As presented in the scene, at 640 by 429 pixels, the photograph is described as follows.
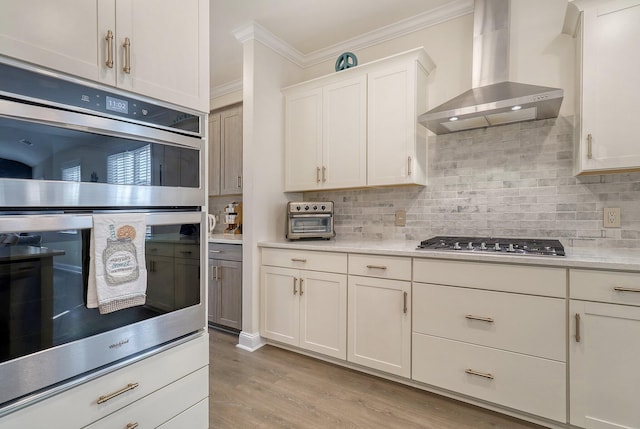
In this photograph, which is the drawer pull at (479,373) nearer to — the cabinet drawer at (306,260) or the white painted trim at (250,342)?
the cabinet drawer at (306,260)

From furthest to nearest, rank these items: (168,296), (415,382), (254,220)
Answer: (254,220) < (415,382) < (168,296)

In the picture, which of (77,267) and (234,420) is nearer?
(77,267)

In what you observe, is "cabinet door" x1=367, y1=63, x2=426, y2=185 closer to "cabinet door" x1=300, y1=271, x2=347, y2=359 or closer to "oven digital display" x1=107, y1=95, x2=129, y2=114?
"cabinet door" x1=300, y1=271, x2=347, y2=359

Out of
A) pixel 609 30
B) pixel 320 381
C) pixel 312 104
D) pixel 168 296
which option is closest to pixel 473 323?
pixel 320 381

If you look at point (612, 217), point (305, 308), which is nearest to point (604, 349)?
point (612, 217)

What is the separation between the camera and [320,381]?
2170 mm

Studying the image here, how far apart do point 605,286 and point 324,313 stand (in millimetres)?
1648

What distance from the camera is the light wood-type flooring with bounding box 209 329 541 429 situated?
174 centimetres

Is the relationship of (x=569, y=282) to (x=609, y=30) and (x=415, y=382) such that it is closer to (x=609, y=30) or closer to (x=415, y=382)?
(x=415, y=382)

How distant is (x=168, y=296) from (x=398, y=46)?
2654 mm

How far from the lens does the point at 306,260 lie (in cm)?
247

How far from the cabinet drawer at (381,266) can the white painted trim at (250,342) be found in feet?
3.57

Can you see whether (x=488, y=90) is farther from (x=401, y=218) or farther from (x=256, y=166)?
(x=256, y=166)

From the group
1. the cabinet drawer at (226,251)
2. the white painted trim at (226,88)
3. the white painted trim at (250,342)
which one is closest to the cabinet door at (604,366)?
the white painted trim at (250,342)
